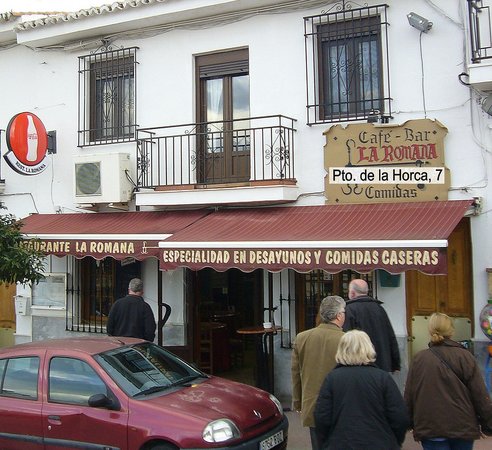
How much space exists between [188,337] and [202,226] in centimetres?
223

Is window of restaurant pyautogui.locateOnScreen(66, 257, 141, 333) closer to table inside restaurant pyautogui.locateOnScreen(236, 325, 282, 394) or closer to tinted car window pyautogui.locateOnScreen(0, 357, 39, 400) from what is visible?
table inside restaurant pyautogui.locateOnScreen(236, 325, 282, 394)

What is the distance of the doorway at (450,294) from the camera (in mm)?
8703

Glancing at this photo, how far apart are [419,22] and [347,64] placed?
4.25 ft

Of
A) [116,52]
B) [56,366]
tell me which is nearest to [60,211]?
[116,52]

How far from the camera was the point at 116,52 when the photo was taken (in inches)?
451

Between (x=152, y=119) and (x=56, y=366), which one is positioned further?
(x=152, y=119)

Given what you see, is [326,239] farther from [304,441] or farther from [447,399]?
[447,399]

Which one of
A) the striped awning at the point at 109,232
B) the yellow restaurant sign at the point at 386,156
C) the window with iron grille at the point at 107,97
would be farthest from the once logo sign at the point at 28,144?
the yellow restaurant sign at the point at 386,156

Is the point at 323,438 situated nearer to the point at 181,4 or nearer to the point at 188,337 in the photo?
the point at 188,337

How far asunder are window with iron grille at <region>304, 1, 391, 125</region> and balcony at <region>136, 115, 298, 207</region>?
0.69m

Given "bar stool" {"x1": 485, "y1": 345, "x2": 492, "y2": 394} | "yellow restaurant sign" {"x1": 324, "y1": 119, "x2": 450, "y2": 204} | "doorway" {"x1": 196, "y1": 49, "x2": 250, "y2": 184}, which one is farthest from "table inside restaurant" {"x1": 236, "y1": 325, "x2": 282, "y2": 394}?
"bar stool" {"x1": 485, "y1": 345, "x2": 492, "y2": 394}

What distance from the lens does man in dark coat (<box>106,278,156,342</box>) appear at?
8891 millimetres

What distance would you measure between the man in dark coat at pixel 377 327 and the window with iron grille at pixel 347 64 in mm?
3827

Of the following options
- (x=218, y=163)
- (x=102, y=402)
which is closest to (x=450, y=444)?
(x=102, y=402)
